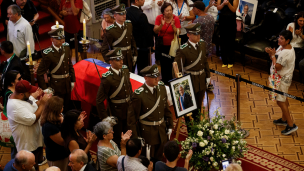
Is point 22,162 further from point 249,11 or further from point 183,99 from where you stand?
point 249,11

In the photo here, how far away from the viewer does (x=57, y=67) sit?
571 centimetres

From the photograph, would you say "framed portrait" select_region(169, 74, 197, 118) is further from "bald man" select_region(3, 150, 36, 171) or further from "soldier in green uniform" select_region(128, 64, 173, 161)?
"bald man" select_region(3, 150, 36, 171)

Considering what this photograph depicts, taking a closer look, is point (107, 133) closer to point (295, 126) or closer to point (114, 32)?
point (114, 32)

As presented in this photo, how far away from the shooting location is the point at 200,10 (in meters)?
6.88

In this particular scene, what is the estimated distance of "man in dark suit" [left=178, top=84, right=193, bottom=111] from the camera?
5.03 metres

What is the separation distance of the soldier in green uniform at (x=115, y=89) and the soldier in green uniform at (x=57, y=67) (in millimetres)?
840

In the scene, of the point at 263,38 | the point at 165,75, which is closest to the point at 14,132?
the point at 165,75

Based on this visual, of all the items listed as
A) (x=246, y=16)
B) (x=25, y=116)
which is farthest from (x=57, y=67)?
(x=246, y=16)

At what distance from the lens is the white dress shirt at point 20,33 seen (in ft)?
22.2

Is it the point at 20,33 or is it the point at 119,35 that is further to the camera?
the point at 20,33

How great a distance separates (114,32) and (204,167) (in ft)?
9.06

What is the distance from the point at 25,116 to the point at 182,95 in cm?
190

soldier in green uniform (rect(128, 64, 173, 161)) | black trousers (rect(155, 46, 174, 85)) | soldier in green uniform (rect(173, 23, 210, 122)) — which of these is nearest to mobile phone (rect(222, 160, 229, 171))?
soldier in green uniform (rect(128, 64, 173, 161))

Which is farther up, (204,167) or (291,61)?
(291,61)
